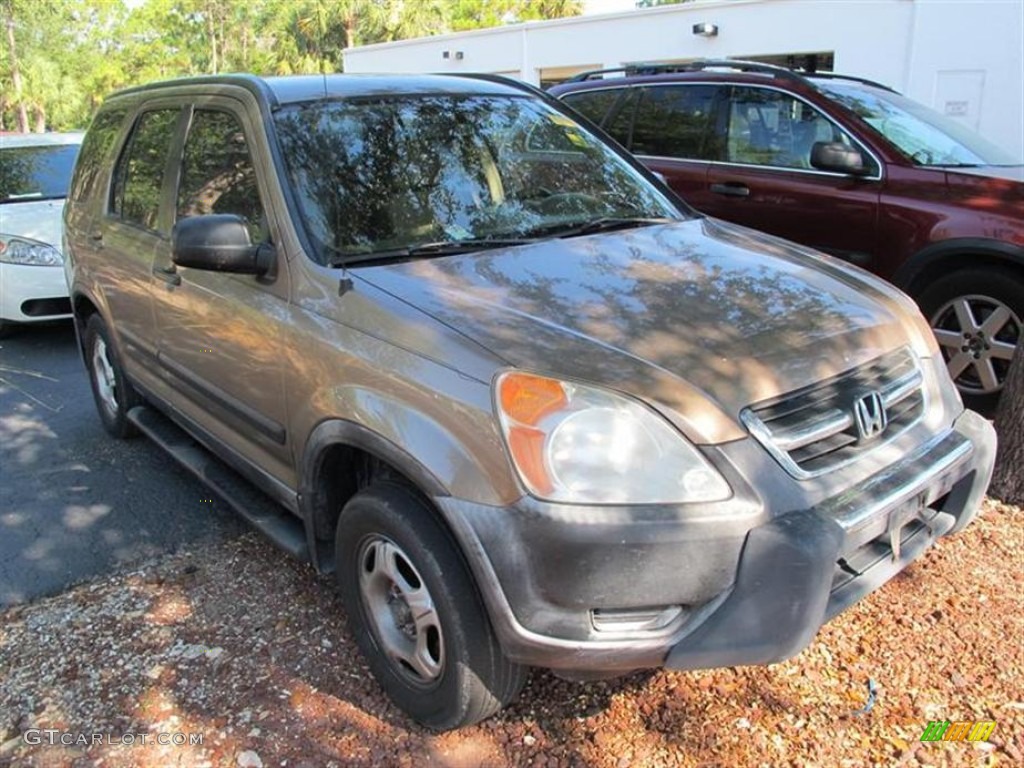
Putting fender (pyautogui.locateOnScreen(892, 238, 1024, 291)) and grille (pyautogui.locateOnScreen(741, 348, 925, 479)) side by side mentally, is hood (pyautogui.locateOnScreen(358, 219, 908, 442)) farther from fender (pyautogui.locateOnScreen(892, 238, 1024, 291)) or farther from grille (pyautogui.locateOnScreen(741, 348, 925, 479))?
fender (pyautogui.locateOnScreen(892, 238, 1024, 291))

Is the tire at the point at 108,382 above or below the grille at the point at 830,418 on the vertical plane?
below

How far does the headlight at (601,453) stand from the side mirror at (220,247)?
122 centimetres

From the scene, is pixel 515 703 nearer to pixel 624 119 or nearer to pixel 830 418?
pixel 830 418

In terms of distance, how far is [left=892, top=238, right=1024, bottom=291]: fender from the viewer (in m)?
4.53

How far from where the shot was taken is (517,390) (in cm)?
220

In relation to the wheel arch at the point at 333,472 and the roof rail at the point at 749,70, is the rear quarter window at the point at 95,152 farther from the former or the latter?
the roof rail at the point at 749,70

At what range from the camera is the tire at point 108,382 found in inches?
185

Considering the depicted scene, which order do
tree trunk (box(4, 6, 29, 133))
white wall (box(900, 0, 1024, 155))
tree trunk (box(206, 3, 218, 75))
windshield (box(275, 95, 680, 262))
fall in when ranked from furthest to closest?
tree trunk (box(206, 3, 218, 75)), tree trunk (box(4, 6, 29, 133)), white wall (box(900, 0, 1024, 155)), windshield (box(275, 95, 680, 262))

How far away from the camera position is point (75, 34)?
47.2 metres

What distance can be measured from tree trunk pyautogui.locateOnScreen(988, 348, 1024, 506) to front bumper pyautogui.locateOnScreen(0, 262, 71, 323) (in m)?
6.47

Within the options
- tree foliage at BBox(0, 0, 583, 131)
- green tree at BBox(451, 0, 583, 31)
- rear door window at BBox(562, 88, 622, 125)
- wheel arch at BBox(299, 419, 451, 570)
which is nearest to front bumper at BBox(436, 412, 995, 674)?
wheel arch at BBox(299, 419, 451, 570)

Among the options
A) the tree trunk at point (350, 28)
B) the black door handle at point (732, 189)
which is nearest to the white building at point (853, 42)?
the black door handle at point (732, 189)

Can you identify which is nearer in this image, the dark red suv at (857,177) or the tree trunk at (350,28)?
the dark red suv at (857,177)

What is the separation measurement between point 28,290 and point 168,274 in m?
4.02
